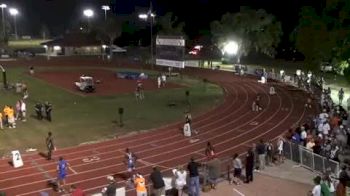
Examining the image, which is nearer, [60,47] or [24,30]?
[60,47]

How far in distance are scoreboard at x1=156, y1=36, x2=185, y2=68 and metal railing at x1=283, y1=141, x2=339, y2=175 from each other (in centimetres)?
2161

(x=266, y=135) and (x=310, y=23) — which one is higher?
(x=310, y=23)

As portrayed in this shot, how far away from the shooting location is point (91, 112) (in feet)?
115

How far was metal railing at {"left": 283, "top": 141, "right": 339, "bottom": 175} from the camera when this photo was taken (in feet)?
61.3

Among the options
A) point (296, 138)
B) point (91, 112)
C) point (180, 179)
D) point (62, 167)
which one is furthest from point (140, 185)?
point (91, 112)

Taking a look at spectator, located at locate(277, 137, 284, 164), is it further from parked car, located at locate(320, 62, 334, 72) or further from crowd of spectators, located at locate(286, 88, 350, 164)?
parked car, located at locate(320, 62, 334, 72)

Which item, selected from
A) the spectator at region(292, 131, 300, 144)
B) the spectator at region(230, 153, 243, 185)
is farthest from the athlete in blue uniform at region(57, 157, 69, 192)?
the spectator at region(292, 131, 300, 144)

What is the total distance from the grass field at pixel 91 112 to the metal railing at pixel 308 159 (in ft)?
35.2

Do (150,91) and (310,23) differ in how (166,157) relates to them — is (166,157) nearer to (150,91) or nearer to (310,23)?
(150,91)

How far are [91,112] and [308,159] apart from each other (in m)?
18.9

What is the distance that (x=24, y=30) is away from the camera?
169125 millimetres

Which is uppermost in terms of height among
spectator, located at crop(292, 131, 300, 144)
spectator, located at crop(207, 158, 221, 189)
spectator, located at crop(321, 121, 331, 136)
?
spectator, located at crop(321, 121, 331, 136)

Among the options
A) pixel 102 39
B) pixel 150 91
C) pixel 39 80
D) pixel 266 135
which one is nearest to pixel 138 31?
pixel 102 39

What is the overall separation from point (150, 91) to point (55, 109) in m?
11.5
